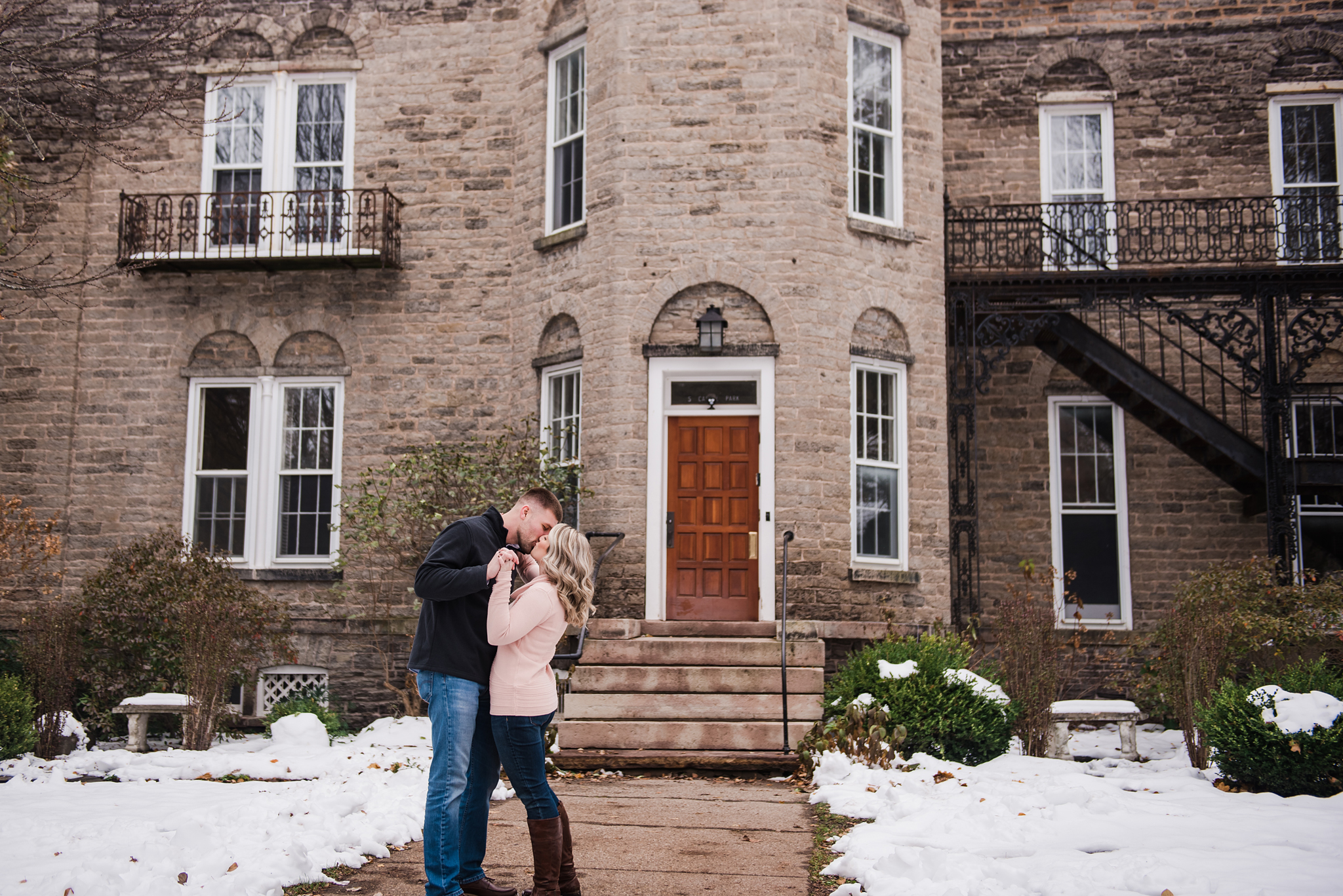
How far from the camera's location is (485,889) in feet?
16.0

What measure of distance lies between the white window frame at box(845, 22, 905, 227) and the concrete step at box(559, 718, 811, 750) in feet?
18.7

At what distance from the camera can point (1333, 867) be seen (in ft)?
17.5

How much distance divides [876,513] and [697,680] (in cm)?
A: 327

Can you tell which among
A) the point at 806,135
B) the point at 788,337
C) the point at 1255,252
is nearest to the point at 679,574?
the point at 788,337

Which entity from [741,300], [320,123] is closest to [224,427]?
[320,123]

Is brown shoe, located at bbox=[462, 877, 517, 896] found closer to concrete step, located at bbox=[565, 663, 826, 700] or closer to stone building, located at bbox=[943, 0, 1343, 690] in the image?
concrete step, located at bbox=[565, 663, 826, 700]

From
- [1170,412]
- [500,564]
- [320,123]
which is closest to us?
[500,564]

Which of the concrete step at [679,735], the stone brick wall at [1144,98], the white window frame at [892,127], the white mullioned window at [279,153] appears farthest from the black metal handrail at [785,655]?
the white mullioned window at [279,153]

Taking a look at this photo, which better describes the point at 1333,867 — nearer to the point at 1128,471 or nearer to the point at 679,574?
the point at 679,574

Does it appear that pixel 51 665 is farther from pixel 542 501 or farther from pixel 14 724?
pixel 542 501

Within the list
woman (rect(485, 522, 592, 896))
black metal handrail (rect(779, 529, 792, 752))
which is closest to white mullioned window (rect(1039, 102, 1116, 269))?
black metal handrail (rect(779, 529, 792, 752))

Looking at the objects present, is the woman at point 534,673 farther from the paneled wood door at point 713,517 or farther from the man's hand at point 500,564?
the paneled wood door at point 713,517

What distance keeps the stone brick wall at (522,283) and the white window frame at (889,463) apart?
0.12 metres

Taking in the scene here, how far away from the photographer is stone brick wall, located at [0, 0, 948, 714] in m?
11.6
